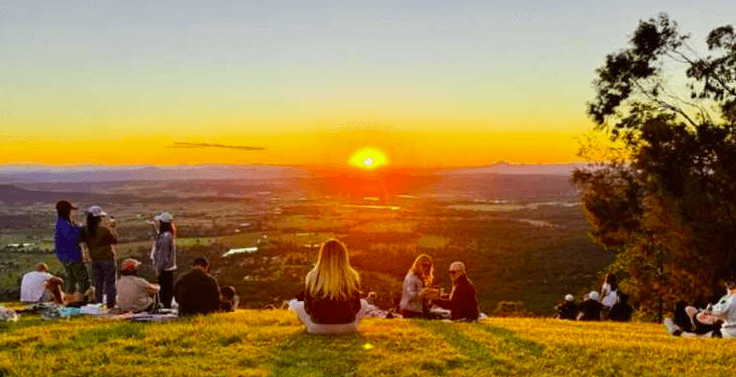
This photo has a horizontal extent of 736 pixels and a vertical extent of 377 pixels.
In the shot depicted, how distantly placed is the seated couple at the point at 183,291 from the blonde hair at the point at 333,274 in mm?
3758

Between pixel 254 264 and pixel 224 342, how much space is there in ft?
343

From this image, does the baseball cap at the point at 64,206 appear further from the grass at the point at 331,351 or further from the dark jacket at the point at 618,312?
the dark jacket at the point at 618,312

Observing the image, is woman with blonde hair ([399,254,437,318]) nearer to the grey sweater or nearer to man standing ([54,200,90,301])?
the grey sweater

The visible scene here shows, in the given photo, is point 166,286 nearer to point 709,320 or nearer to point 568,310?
point 568,310

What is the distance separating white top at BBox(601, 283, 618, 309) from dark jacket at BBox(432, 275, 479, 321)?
27.4 ft

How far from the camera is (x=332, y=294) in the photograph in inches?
541

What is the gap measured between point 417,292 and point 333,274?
16.0 feet

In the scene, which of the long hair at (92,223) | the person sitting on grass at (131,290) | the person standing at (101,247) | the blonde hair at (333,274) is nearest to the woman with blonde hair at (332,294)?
the blonde hair at (333,274)

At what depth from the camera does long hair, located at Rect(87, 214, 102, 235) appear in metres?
18.5

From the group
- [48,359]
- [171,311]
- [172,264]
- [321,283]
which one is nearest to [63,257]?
[172,264]

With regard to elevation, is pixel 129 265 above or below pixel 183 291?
above

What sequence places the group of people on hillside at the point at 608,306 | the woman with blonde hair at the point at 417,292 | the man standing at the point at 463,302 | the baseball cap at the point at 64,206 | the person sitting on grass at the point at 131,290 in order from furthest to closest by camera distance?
the group of people on hillside at the point at 608,306 < the baseball cap at the point at 64,206 < the woman with blonde hair at the point at 417,292 < the man standing at the point at 463,302 < the person sitting on grass at the point at 131,290

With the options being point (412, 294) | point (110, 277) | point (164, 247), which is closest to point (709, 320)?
point (412, 294)

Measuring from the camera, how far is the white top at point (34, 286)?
64.5 ft
